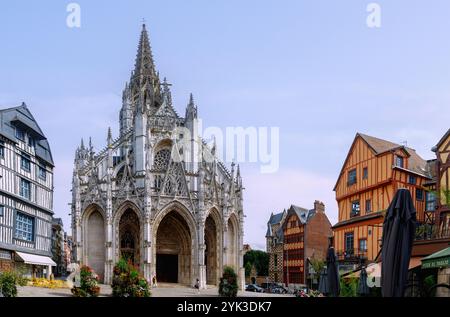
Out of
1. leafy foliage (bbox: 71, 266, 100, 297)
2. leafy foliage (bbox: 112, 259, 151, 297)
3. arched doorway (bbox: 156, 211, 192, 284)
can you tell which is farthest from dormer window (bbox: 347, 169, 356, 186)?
leafy foliage (bbox: 71, 266, 100, 297)

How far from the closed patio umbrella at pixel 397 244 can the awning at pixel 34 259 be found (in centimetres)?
2557

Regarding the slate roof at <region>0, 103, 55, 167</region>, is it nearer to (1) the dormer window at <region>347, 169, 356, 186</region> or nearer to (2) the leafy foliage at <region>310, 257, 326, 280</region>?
(1) the dormer window at <region>347, 169, 356, 186</region>

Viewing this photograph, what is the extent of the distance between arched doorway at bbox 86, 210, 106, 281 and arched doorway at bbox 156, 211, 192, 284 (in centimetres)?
498

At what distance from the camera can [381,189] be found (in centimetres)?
3603

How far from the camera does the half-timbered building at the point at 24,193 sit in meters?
32.2

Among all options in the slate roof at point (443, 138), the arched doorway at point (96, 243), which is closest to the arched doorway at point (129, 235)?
the arched doorway at point (96, 243)

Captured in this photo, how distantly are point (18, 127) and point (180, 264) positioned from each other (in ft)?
62.4

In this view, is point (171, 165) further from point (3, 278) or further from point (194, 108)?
point (3, 278)

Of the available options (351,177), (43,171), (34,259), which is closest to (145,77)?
(43,171)

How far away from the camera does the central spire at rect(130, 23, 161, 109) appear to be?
2309 inches

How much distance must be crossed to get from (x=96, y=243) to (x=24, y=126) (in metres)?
13.5

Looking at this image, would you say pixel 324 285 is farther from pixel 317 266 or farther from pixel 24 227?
pixel 317 266

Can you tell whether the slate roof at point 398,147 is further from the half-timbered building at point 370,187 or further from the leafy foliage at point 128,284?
the leafy foliage at point 128,284
